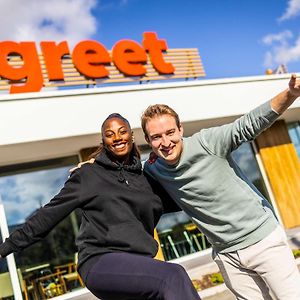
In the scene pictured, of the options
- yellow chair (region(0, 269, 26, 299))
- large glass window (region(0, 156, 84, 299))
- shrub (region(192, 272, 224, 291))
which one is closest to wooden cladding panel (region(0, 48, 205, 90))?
large glass window (region(0, 156, 84, 299))

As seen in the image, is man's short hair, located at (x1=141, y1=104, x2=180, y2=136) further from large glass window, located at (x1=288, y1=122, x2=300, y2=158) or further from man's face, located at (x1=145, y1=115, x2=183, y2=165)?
large glass window, located at (x1=288, y1=122, x2=300, y2=158)

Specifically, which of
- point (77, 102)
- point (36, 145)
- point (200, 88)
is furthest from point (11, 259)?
point (200, 88)

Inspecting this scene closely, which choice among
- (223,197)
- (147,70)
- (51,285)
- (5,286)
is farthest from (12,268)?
(223,197)

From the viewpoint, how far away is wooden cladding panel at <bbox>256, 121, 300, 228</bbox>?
38.5 feet

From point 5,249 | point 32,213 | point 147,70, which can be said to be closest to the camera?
point 5,249

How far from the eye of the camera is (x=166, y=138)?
256 cm

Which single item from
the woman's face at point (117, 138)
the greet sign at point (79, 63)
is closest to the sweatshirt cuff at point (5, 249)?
the woman's face at point (117, 138)

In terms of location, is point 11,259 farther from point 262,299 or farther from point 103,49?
point 262,299

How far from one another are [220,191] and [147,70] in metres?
10.7

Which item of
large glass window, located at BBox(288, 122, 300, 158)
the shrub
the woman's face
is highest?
large glass window, located at BBox(288, 122, 300, 158)

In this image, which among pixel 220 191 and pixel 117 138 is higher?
pixel 117 138

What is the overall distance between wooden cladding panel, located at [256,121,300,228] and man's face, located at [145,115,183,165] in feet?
32.3

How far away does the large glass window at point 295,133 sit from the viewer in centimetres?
1283

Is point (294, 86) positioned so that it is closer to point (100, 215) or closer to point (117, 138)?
point (117, 138)
